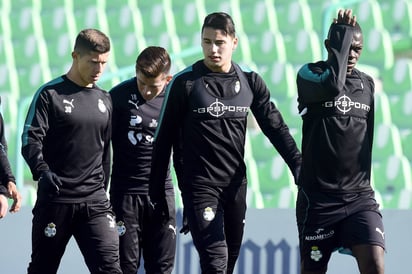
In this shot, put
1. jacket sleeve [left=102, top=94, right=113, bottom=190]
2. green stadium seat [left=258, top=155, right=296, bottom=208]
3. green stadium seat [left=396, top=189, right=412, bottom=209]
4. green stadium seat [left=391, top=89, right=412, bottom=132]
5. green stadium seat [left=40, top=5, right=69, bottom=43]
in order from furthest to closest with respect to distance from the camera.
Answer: green stadium seat [left=40, top=5, right=69, bottom=43]
green stadium seat [left=391, top=89, right=412, bottom=132]
green stadium seat [left=258, top=155, right=296, bottom=208]
green stadium seat [left=396, top=189, right=412, bottom=209]
jacket sleeve [left=102, top=94, right=113, bottom=190]

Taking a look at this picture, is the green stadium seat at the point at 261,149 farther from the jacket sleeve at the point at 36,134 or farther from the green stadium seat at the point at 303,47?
the jacket sleeve at the point at 36,134

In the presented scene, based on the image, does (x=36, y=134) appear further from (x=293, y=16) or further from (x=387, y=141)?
(x=293, y=16)

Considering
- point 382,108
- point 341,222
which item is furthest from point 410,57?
point 341,222

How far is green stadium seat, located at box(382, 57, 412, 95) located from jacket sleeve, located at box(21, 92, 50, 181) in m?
5.93

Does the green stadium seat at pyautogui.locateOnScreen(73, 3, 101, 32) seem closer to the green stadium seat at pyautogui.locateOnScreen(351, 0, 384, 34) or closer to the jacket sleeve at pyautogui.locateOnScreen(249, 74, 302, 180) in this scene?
the green stadium seat at pyautogui.locateOnScreen(351, 0, 384, 34)

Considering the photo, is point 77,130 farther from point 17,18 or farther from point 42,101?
point 17,18

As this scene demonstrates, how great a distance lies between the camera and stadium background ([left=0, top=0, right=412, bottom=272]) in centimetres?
1124

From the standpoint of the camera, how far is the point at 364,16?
39.0ft

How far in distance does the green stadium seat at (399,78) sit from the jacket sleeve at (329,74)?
17.1ft

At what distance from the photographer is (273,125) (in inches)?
259

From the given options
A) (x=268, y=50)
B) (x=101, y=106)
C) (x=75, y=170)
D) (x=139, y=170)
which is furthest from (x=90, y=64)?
(x=268, y=50)

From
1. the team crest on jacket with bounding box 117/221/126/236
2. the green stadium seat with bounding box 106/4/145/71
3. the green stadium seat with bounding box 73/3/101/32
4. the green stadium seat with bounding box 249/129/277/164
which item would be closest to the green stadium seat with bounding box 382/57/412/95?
the green stadium seat with bounding box 249/129/277/164

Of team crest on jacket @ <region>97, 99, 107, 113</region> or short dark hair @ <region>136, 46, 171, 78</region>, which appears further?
short dark hair @ <region>136, 46, 171, 78</region>

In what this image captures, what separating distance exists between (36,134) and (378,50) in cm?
631
